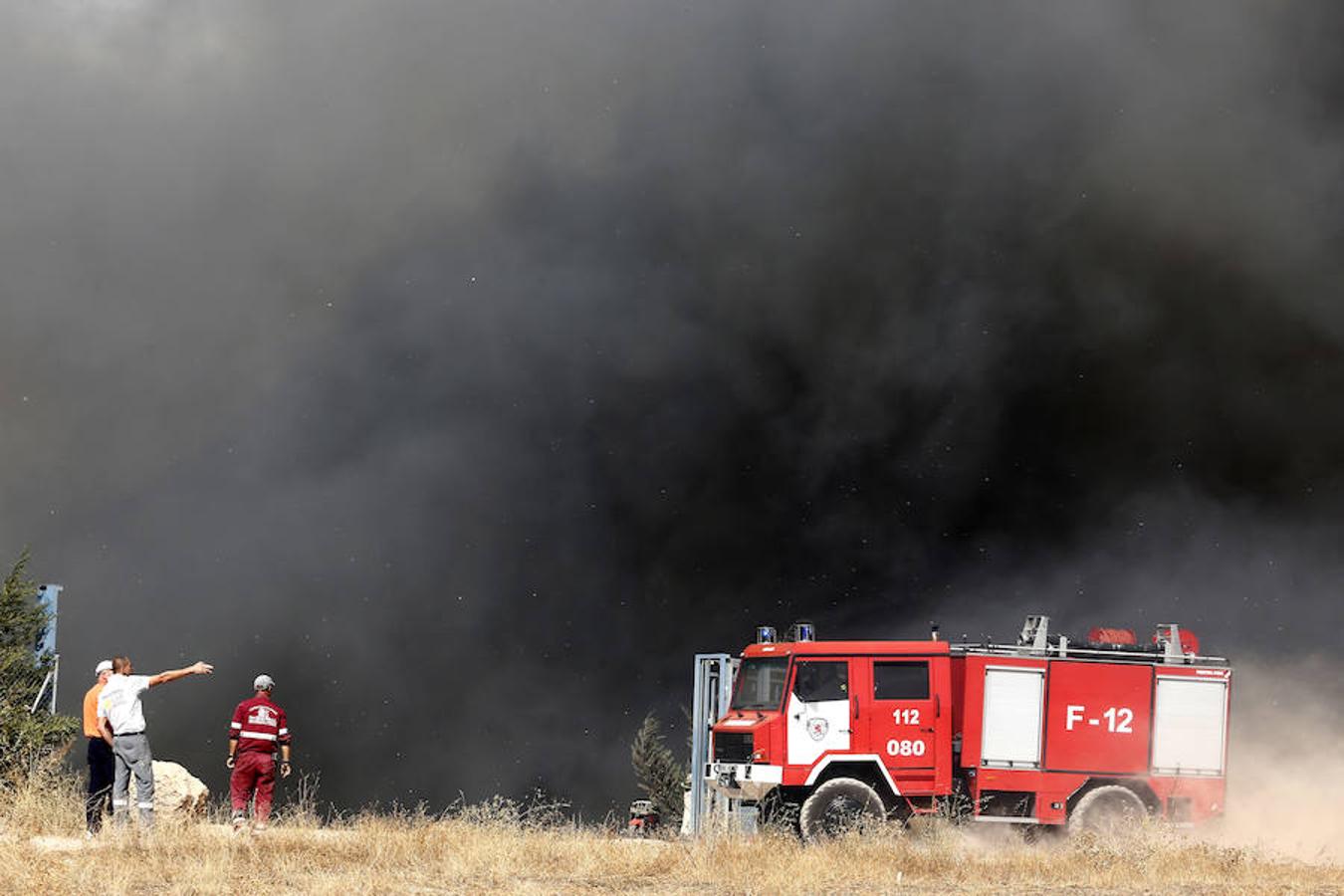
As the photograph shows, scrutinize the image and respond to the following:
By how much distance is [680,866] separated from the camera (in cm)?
1557

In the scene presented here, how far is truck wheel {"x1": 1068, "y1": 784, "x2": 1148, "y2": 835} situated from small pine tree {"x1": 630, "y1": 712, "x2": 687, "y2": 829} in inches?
1233

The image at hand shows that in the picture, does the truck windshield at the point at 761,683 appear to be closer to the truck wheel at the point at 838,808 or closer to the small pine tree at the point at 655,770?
the truck wheel at the point at 838,808

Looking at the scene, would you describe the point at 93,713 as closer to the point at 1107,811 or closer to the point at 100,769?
the point at 100,769

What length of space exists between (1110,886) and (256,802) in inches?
356

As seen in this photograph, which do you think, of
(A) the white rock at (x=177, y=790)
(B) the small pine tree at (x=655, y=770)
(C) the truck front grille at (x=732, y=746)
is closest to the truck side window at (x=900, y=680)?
(C) the truck front grille at (x=732, y=746)

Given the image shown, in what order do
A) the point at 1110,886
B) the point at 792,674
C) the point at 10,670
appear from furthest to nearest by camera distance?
1. the point at 10,670
2. the point at 792,674
3. the point at 1110,886

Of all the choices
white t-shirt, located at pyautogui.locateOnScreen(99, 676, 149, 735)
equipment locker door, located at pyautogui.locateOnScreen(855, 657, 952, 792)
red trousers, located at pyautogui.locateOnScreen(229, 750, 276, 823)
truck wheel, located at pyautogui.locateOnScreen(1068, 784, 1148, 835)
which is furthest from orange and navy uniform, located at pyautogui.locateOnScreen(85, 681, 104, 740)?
truck wheel, located at pyautogui.locateOnScreen(1068, 784, 1148, 835)

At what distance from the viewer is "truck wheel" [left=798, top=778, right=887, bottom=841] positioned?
19.4 meters

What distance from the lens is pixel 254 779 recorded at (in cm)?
1748

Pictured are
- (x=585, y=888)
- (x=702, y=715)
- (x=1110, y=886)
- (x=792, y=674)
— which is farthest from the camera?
(x=702, y=715)

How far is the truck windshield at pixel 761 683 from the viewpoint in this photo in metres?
20.2

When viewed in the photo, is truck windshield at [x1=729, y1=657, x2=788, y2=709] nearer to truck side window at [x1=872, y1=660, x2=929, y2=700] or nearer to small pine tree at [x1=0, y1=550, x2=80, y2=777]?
truck side window at [x1=872, y1=660, x2=929, y2=700]

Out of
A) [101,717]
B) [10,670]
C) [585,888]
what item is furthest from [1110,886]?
[10,670]

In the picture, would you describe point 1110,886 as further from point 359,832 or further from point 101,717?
point 101,717
